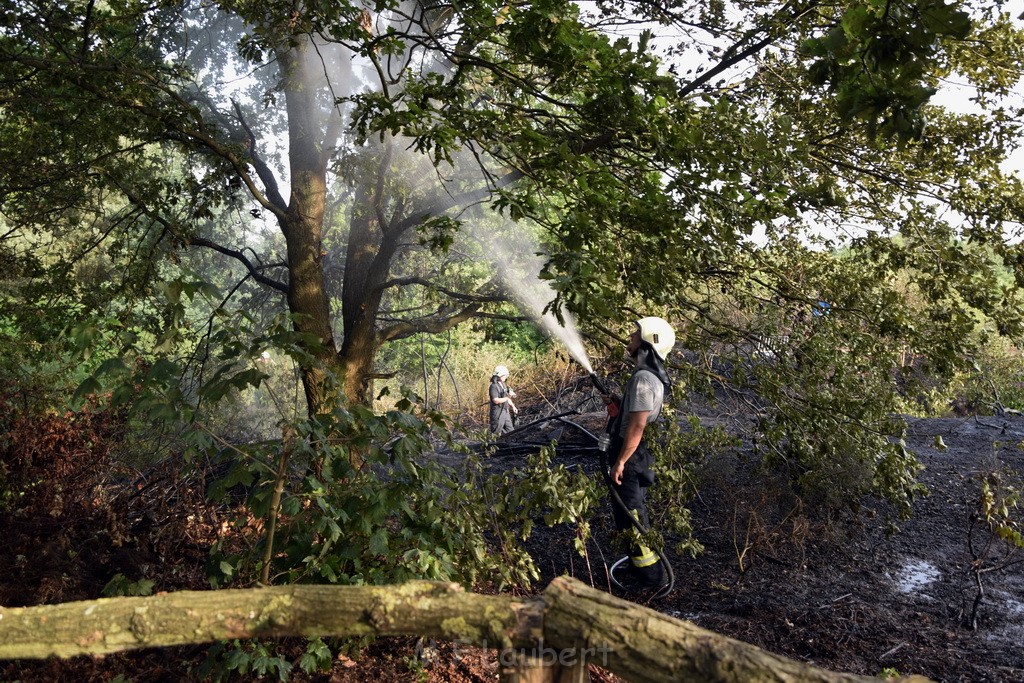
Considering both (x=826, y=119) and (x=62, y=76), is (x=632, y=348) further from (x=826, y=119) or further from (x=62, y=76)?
(x=62, y=76)

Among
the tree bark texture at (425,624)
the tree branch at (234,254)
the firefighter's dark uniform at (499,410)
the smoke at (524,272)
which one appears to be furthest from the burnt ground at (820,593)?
the firefighter's dark uniform at (499,410)

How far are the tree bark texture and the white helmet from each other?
3.66 meters

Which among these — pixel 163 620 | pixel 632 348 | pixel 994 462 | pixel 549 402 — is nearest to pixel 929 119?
pixel 632 348

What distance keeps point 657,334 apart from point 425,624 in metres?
3.79

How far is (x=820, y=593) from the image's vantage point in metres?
6.08

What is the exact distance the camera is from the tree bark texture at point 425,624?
6.22 feet

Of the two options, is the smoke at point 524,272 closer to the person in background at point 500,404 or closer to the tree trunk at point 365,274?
the tree trunk at point 365,274

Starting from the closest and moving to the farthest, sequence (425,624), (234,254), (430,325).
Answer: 1. (425,624)
2. (234,254)
3. (430,325)

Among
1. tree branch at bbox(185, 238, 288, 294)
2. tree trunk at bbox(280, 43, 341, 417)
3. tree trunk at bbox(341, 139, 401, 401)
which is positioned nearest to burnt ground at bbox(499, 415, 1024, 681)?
tree trunk at bbox(341, 139, 401, 401)

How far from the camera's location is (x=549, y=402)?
1380 centimetres

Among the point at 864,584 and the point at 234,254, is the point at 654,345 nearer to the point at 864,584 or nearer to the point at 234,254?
the point at 864,584

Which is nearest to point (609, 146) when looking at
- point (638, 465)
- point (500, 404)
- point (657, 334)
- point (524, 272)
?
point (657, 334)

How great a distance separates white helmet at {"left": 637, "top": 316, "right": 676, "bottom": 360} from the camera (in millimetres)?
5676

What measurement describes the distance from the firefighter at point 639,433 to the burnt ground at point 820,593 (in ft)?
1.11
